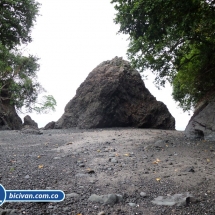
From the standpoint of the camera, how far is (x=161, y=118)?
13016mm

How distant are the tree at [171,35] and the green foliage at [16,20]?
6.51 meters

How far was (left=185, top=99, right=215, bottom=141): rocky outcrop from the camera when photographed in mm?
7428

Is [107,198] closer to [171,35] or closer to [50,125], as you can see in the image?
[171,35]

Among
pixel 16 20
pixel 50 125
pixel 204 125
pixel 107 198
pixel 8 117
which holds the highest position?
pixel 16 20

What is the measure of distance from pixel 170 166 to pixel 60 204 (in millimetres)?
2529

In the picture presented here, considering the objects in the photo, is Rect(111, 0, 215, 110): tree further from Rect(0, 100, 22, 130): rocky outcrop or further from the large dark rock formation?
Rect(0, 100, 22, 130): rocky outcrop

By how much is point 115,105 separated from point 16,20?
715 cm

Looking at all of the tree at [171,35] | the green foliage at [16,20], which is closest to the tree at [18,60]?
the green foliage at [16,20]

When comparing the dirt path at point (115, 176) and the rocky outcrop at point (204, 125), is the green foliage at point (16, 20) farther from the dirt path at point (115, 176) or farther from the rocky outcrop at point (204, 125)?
the rocky outcrop at point (204, 125)

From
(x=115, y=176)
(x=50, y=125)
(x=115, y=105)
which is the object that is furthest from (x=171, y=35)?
(x=50, y=125)

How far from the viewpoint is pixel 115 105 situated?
42.0 ft

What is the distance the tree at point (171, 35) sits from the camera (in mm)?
5761

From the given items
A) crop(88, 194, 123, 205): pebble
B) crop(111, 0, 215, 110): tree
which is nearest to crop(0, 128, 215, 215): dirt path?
crop(88, 194, 123, 205): pebble

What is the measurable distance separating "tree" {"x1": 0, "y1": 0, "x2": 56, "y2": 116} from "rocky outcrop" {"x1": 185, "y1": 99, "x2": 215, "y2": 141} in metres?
9.78
